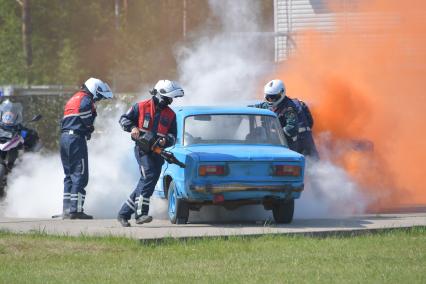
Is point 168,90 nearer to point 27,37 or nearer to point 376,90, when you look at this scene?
point 376,90

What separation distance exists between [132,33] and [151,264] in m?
35.3

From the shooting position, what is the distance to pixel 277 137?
1456cm

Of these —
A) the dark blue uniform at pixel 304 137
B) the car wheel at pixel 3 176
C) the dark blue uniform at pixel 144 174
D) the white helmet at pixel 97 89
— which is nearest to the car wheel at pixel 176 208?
the dark blue uniform at pixel 144 174

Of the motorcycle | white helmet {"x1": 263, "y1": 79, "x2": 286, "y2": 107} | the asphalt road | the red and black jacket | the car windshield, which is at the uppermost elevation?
white helmet {"x1": 263, "y1": 79, "x2": 286, "y2": 107}

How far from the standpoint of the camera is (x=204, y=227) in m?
13.6

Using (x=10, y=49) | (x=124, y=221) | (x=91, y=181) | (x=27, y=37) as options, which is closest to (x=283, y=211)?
(x=124, y=221)

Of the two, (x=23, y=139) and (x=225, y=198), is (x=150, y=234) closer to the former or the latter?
(x=225, y=198)

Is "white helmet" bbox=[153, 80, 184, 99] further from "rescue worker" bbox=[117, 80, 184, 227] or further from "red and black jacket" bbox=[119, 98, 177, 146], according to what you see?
"red and black jacket" bbox=[119, 98, 177, 146]

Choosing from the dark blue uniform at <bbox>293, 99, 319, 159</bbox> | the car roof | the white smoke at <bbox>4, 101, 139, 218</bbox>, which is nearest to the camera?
the car roof

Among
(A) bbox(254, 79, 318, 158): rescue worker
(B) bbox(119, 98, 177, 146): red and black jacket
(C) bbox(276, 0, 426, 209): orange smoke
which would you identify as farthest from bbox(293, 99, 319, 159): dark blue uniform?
(B) bbox(119, 98, 177, 146): red and black jacket

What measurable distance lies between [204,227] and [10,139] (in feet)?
17.8

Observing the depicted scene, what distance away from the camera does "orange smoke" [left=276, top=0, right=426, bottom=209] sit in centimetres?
1750

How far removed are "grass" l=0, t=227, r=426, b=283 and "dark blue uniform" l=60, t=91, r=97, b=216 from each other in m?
2.38

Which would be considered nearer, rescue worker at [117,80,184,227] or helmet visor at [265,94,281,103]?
rescue worker at [117,80,184,227]
